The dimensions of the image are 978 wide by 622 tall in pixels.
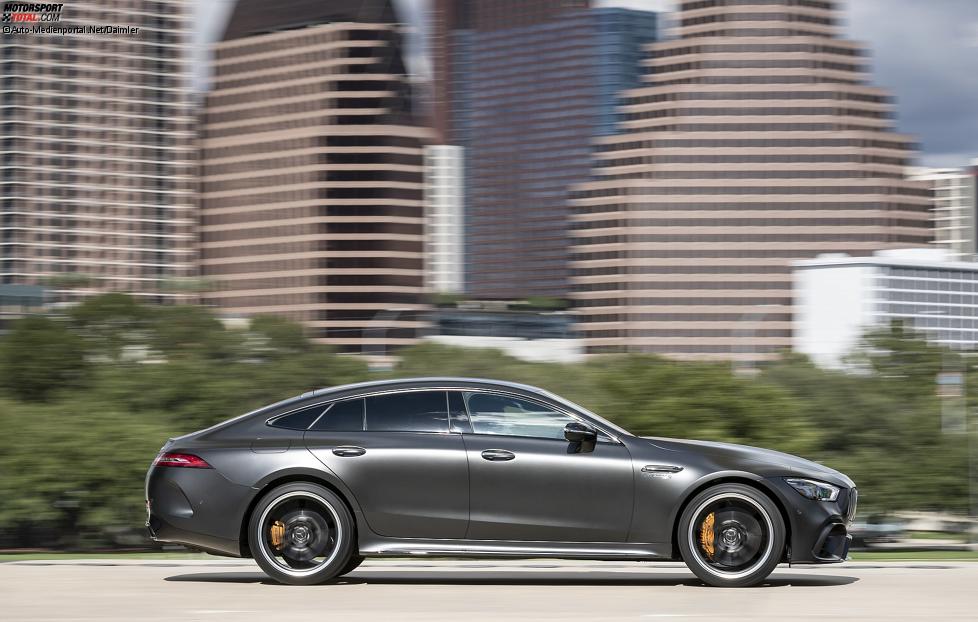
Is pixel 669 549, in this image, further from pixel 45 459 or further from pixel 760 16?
pixel 760 16

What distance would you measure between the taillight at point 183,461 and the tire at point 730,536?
2.99 meters

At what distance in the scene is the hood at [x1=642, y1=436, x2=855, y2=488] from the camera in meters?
8.25

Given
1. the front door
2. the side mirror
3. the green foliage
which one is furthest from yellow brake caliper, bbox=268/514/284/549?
the green foliage

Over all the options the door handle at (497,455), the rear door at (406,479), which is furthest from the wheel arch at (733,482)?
the rear door at (406,479)

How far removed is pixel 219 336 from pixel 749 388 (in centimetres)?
980

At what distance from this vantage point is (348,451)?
27.2 ft

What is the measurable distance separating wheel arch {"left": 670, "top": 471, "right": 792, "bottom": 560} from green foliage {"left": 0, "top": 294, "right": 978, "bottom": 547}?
22.2 ft

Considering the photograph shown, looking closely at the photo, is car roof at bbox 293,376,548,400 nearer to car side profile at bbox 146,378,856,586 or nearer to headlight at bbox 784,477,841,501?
car side profile at bbox 146,378,856,586

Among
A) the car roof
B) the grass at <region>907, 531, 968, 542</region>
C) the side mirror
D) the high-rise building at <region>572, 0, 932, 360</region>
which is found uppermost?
the high-rise building at <region>572, 0, 932, 360</region>

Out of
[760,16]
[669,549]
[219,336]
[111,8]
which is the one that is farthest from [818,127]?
[669,549]

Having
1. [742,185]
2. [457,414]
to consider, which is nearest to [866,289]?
[742,185]

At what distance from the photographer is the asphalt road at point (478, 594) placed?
7.12 metres

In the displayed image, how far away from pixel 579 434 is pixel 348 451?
1440mm

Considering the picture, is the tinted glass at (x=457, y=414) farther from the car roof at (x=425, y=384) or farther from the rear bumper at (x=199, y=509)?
the rear bumper at (x=199, y=509)
